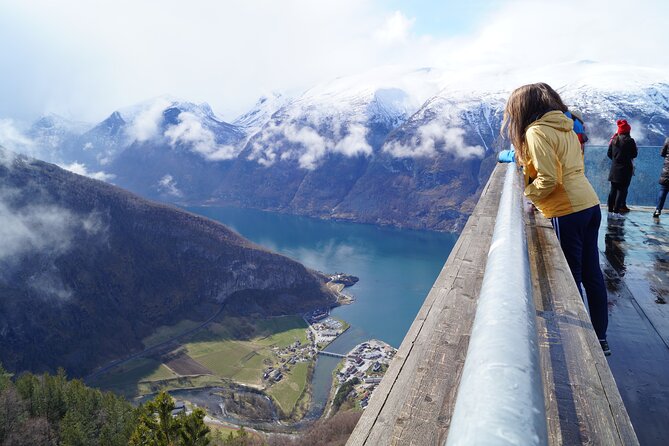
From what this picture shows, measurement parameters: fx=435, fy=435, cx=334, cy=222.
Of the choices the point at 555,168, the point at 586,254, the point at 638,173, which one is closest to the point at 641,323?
the point at 586,254

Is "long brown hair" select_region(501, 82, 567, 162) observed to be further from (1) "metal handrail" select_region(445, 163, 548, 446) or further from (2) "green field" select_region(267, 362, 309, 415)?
(2) "green field" select_region(267, 362, 309, 415)

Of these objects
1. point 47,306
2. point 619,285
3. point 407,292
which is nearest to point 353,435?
point 619,285

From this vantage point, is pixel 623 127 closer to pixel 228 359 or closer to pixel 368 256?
pixel 228 359

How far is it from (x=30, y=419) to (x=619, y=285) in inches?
1336

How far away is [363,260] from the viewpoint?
107 metres

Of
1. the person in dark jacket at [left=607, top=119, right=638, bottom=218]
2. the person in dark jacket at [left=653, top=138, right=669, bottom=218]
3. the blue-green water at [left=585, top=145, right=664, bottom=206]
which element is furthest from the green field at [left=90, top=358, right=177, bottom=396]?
the person in dark jacket at [left=653, top=138, right=669, bottom=218]

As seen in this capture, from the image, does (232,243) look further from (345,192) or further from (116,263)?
(345,192)

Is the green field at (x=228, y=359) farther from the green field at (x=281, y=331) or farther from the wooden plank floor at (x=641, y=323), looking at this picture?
the wooden plank floor at (x=641, y=323)

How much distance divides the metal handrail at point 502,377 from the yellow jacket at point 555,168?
1.36 m

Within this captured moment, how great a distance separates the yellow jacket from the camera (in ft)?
8.50

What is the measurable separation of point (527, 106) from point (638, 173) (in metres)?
7.71

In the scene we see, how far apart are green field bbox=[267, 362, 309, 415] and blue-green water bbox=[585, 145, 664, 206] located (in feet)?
158

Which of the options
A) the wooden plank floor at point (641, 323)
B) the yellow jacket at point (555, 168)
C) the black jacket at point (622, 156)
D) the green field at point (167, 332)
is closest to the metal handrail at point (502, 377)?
the wooden plank floor at point (641, 323)

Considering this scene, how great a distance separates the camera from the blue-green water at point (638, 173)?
28.2 feet
